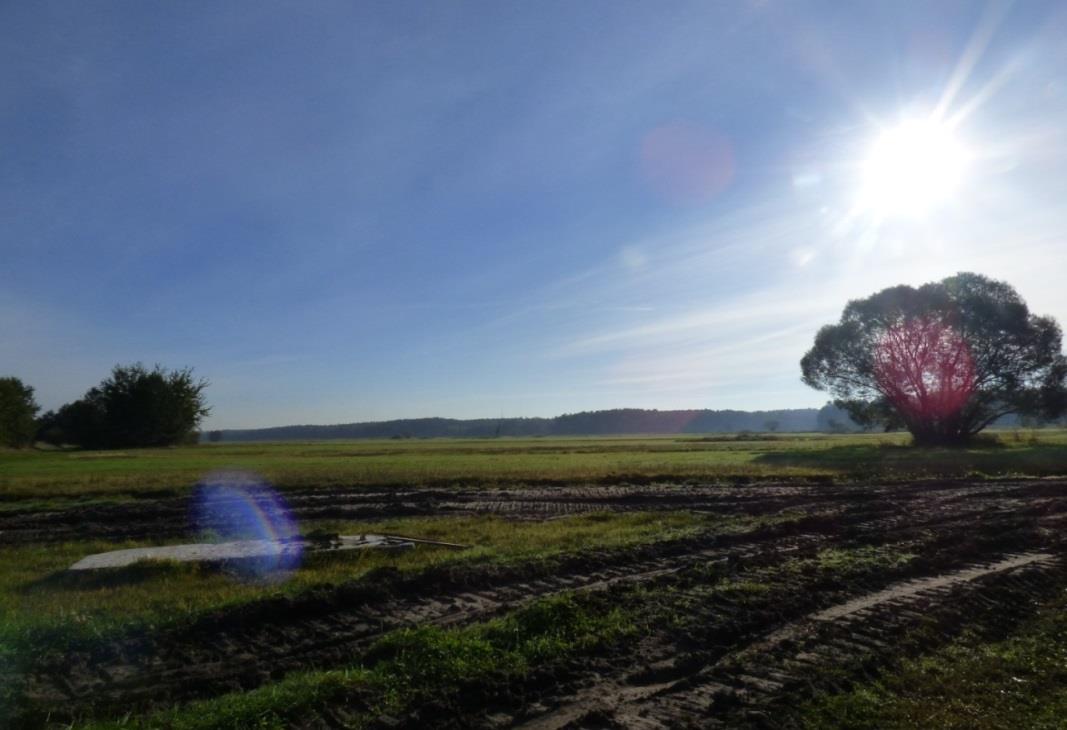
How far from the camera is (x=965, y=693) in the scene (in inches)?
244

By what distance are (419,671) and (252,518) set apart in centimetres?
1485

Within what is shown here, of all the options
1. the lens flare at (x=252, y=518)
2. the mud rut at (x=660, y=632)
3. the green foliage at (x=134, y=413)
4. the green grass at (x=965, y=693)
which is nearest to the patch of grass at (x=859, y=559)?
the mud rut at (x=660, y=632)

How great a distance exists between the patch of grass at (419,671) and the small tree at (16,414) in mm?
96211

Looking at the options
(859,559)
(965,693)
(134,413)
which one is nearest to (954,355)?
(859,559)

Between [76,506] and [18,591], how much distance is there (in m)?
13.6

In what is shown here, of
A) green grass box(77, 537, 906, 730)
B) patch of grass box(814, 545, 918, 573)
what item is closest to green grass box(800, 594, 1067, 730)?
green grass box(77, 537, 906, 730)

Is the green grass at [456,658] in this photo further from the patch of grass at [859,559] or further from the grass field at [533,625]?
the patch of grass at [859,559]

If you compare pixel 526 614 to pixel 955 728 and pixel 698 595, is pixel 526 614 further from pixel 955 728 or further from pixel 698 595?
pixel 955 728

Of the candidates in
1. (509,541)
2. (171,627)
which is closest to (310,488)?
(509,541)

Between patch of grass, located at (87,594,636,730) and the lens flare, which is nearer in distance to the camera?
patch of grass, located at (87,594,636,730)

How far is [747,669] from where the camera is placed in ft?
22.2

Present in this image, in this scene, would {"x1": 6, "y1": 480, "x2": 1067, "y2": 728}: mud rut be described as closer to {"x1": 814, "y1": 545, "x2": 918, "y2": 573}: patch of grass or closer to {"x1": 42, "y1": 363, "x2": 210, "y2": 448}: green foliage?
{"x1": 814, "y1": 545, "x2": 918, "y2": 573}: patch of grass

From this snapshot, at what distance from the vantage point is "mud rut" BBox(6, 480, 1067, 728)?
19.8 feet

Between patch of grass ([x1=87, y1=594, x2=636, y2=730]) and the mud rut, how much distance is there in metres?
0.20
